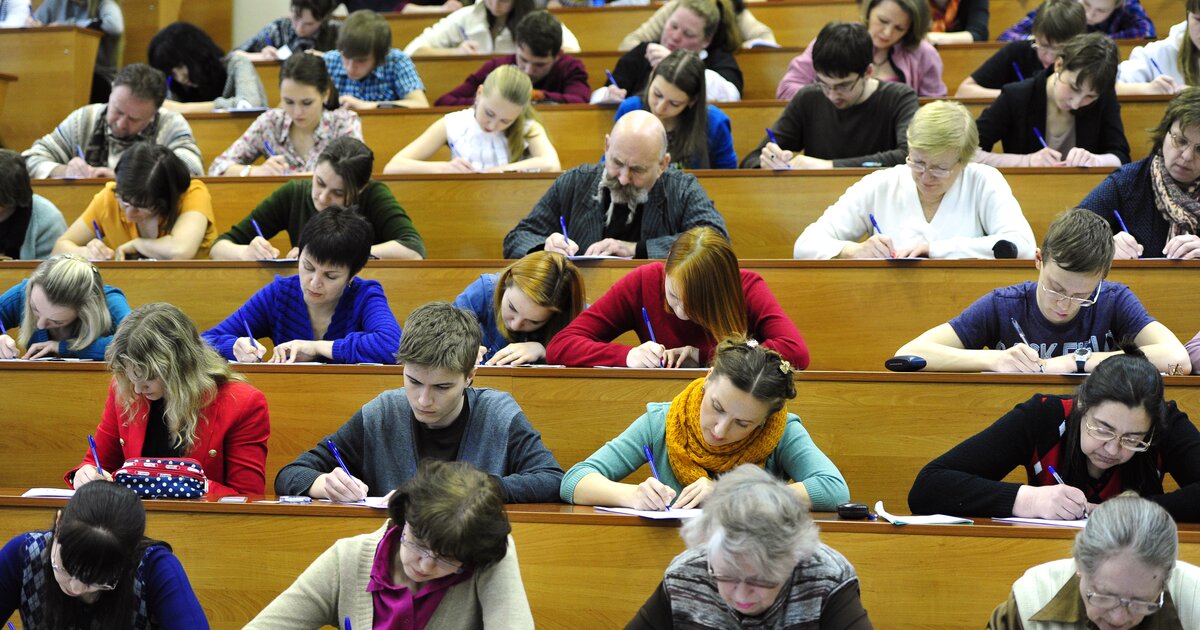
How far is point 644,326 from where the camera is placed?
3000 millimetres

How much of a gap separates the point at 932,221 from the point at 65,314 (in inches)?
78.2

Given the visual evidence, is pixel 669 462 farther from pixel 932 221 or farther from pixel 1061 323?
pixel 932 221

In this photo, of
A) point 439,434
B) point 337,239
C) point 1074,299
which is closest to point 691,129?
point 337,239

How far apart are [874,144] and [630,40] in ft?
4.24

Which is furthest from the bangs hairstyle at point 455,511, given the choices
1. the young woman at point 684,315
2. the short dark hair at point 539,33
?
the short dark hair at point 539,33

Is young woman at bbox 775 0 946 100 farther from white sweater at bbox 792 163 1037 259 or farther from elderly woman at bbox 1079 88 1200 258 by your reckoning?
elderly woman at bbox 1079 88 1200 258

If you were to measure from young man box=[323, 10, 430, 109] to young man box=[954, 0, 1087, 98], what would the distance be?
5.99 ft

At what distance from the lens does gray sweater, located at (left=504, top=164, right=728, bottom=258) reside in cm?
343

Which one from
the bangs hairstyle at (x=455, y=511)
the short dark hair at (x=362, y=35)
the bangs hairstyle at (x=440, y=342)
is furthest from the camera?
the short dark hair at (x=362, y=35)

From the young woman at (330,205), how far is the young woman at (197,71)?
55.0 inches

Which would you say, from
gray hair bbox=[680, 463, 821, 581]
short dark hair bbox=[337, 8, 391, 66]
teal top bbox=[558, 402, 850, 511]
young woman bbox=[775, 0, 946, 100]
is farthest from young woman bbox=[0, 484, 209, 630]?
young woman bbox=[775, 0, 946, 100]

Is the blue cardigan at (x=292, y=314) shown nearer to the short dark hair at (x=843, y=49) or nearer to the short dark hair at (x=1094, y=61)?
the short dark hair at (x=843, y=49)

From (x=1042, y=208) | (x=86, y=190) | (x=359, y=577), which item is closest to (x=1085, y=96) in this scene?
(x=1042, y=208)

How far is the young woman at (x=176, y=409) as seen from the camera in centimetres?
250
